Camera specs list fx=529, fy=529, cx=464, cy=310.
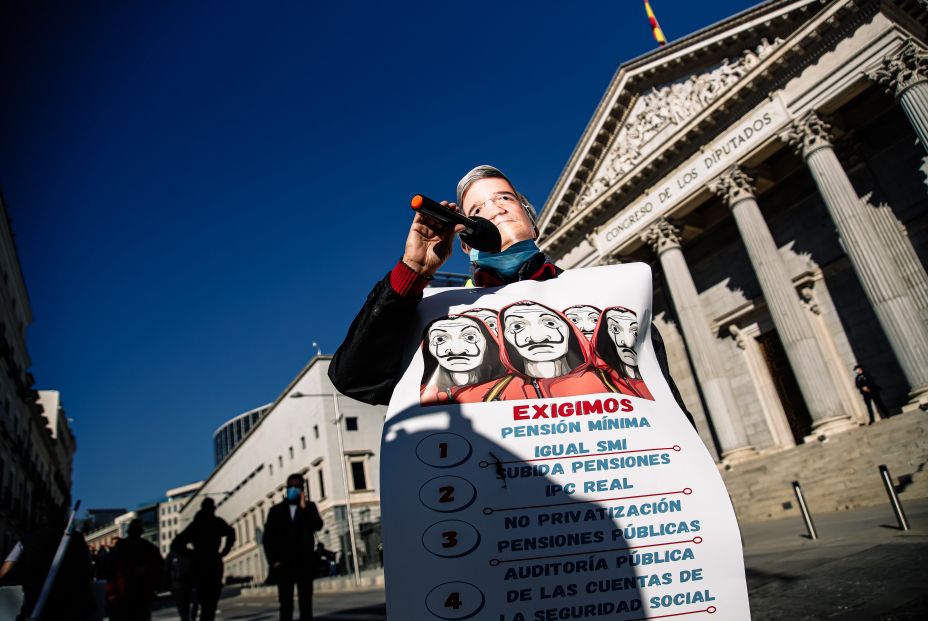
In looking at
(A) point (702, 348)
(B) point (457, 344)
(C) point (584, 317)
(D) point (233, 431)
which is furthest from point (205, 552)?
(D) point (233, 431)

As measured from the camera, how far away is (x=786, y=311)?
15.0 meters

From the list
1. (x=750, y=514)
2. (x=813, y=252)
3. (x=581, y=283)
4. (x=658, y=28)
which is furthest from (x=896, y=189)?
(x=581, y=283)

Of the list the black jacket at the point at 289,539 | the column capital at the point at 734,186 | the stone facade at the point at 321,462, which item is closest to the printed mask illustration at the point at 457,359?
the black jacket at the point at 289,539

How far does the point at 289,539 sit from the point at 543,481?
557 cm

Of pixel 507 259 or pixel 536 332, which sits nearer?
pixel 536 332

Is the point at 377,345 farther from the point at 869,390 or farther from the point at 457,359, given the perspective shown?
the point at 869,390

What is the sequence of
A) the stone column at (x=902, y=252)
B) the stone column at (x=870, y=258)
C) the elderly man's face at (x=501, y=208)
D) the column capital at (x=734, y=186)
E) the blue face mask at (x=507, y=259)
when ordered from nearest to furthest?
the blue face mask at (x=507, y=259) < the elderly man's face at (x=501, y=208) < the stone column at (x=870, y=258) < the stone column at (x=902, y=252) < the column capital at (x=734, y=186)

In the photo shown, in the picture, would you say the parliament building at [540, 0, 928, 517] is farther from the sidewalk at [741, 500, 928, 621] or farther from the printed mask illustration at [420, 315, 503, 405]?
the printed mask illustration at [420, 315, 503, 405]

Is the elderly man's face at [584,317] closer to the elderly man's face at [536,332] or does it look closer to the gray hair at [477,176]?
the elderly man's face at [536,332]

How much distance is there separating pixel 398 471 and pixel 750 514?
49.8ft

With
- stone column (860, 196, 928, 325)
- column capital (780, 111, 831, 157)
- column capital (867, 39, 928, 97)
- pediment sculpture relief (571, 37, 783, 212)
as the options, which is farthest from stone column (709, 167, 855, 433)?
column capital (867, 39, 928, 97)

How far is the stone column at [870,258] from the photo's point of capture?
478 inches

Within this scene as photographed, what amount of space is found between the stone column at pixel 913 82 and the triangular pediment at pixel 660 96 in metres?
2.84

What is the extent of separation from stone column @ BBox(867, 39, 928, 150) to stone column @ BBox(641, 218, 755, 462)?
714 cm
